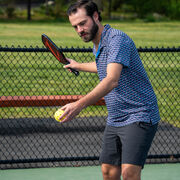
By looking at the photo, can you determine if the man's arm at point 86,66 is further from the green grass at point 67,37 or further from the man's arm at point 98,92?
the green grass at point 67,37

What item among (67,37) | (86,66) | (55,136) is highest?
(86,66)

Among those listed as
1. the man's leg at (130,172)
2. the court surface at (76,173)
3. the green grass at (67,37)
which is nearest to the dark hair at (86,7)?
the man's leg at (130,172)

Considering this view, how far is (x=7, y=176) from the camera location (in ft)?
15.1

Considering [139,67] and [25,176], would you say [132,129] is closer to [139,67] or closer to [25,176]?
[139,67]

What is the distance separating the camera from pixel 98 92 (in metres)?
2.75

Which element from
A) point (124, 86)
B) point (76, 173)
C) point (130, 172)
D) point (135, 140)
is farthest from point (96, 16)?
point (76, 173)

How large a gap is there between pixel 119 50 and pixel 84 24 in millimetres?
299

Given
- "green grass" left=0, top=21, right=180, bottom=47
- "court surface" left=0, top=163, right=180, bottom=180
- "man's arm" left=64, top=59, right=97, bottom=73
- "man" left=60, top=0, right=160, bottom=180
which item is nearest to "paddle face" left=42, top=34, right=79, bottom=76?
"man's arm" left=64, top=59, right=97, bottom=73

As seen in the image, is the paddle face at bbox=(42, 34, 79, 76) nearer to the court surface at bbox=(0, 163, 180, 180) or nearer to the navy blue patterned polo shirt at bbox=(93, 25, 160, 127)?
the navy blue patterned polo shirt at bbox=(93, 25, 160, 127)

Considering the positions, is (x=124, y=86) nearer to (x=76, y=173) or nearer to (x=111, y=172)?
(x=111, y=172)

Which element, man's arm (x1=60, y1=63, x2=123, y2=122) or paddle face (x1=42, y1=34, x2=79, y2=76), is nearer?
man's arm (x1=60, y1=63, x2=123, y2=122)

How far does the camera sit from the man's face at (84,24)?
9.56 feet

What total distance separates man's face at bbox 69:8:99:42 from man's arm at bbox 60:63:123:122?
290 millimetres

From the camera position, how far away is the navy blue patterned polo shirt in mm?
2924
